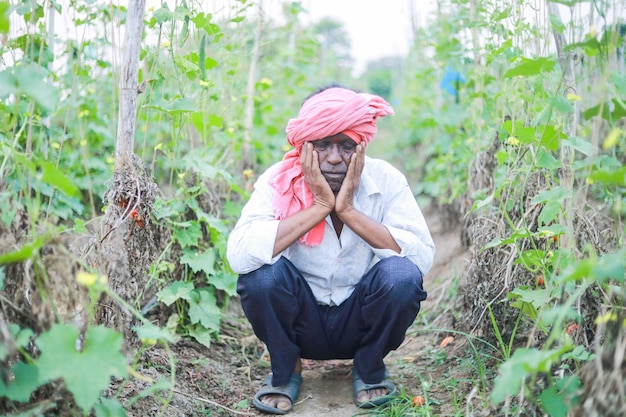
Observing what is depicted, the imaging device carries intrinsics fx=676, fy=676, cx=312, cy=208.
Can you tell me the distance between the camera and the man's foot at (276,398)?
2.59 meters

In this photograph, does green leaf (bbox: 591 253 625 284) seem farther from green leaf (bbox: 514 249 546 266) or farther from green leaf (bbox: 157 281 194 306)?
green leaf (bbox: 157 281 194 306)

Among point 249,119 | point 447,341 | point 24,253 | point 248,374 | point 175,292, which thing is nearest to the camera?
point 24,253

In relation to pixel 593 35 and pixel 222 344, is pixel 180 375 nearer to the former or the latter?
pixel 222 344

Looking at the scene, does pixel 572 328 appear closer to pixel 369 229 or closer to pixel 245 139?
pixel 369 229

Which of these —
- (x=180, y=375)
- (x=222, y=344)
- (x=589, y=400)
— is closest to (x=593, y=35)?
(x=589, y=400)

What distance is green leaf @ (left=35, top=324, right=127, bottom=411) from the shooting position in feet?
4.94

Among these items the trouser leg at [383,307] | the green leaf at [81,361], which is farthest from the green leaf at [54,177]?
the trouser leg at [383,307]

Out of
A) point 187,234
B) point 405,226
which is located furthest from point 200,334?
point 405,226

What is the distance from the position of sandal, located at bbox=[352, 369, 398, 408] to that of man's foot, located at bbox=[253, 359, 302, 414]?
24 centimetres

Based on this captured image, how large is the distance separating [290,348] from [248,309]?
0.23 meters

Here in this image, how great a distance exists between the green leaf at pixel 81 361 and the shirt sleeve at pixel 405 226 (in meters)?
1.26

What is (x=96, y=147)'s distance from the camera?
13.7 feet

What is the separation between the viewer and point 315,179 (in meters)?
2.53

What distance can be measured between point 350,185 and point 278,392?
851 mm
